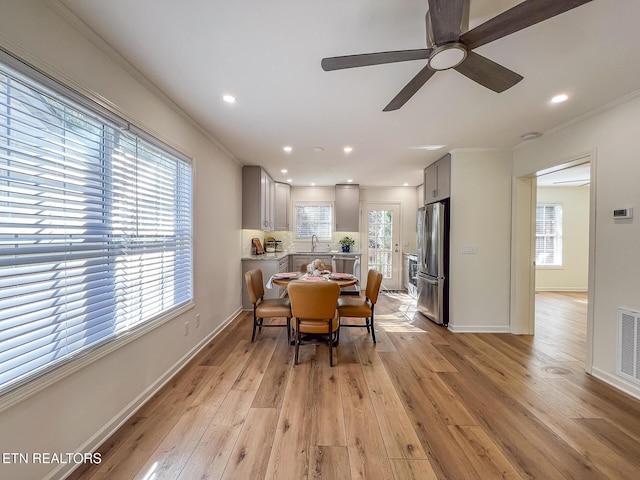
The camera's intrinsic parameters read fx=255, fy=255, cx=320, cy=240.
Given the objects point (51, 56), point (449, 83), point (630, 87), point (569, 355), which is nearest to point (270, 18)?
point (51, 56)

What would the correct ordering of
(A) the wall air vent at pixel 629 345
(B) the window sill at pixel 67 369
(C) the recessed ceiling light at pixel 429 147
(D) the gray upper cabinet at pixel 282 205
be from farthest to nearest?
(D) the gray upper cabinet at pixel 282 205, (C) the recessed ceiling light at pixel 429 147, (A) the wall air vent at pixel 629 345, (B) the window sill at pixel 67 369

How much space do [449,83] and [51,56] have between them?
101 inches

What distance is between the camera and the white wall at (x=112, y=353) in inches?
47.9

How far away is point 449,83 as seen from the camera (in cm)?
204

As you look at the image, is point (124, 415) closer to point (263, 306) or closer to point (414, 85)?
point (263, 306)

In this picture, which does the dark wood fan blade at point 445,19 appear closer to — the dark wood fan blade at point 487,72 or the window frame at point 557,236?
the dark wood fan blade at point 487,72

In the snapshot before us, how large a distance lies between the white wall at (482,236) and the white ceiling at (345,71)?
45cm

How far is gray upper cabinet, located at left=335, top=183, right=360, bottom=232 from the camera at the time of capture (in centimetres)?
600

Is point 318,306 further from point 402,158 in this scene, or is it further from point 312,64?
point 402,158

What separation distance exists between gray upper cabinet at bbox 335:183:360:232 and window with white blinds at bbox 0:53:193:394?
4212mm

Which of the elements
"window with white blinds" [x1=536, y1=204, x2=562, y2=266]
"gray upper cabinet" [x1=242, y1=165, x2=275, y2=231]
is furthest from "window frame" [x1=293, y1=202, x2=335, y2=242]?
"window with white blinds" [x1=536, y1=204, x2=562, y2=266]

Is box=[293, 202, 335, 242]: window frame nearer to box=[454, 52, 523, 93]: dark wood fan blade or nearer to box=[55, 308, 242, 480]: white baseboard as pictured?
box=[55, 308, 242, 480]: white baseboard

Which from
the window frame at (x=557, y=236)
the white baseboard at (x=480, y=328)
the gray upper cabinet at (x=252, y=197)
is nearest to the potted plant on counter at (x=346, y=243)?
the gray upper cabinet at (x=252, y=197)

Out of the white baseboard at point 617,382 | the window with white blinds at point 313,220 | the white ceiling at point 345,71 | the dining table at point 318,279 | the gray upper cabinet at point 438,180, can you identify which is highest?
the white ceiling at point 345,71
